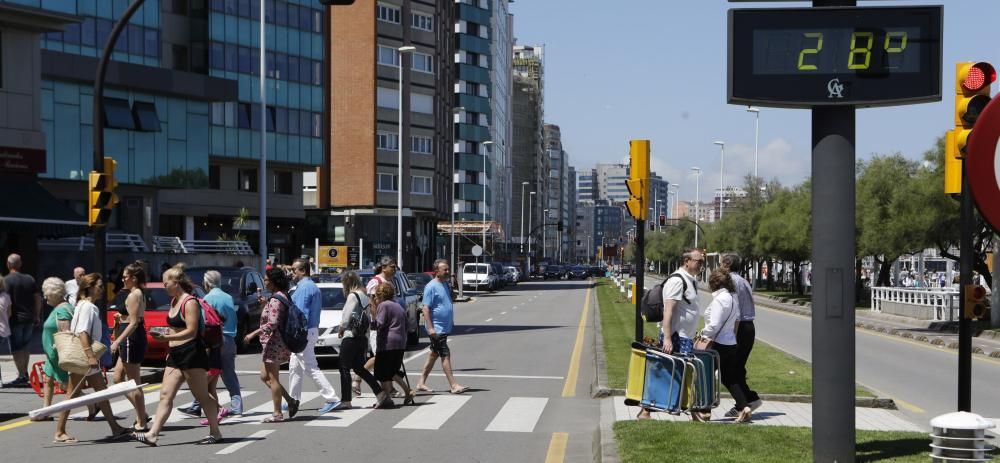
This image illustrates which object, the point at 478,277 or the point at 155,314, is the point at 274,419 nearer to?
the point at 155,314

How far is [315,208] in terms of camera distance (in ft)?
269

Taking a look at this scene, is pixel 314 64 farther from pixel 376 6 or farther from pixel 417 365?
pixel 417 365

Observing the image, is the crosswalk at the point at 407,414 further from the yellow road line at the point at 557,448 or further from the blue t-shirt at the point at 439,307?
the blue t-shirt at the point at 439,307

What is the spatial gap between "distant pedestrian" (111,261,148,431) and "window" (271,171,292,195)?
60.8 metres

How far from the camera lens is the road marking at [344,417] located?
12881 mm

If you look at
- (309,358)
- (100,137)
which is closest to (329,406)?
(309,358)

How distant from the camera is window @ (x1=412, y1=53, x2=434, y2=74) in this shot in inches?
3570

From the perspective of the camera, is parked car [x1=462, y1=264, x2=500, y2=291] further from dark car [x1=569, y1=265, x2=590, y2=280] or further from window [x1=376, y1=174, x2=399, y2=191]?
dark car [x1=569, y1=265, x2=590, y2=280]

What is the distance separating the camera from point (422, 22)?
9119cm

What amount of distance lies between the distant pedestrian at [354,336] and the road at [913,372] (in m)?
5.50

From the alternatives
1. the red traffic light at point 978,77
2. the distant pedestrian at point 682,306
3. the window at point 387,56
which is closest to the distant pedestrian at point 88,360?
the distant pedestrian at point 682,306

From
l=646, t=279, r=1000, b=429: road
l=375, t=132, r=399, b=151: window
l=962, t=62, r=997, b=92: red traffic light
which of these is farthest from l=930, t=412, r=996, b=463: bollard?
l=375, t=132, r=399, b=151: window

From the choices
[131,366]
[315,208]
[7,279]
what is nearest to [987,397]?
[131,366]

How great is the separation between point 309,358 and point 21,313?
6110 millimetres
